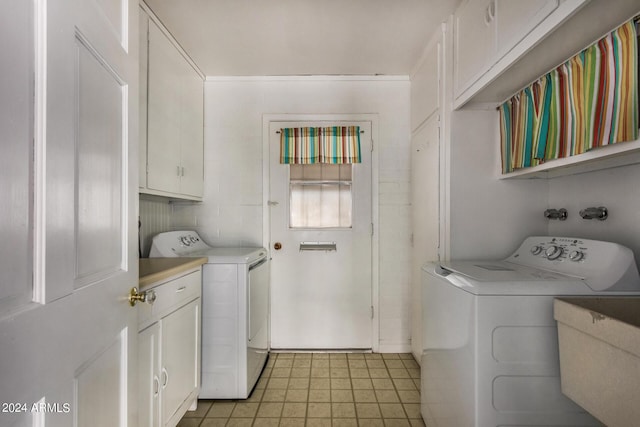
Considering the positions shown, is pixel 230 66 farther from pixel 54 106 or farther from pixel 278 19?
pixel 54 106

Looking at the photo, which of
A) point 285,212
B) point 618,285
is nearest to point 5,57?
point 618,285

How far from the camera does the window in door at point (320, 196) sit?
275cm

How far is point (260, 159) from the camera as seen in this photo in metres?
2.76

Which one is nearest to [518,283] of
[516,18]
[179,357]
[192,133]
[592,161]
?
[592,161]

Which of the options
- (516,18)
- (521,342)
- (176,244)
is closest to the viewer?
(521,342)

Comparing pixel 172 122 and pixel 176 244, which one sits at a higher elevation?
pixel 172 122

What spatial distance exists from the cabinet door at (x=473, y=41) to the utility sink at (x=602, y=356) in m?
1.12

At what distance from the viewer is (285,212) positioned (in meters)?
2.75

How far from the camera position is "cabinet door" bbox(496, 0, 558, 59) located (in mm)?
1129

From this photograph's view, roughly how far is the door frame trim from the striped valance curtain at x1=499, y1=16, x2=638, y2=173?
1149 mm

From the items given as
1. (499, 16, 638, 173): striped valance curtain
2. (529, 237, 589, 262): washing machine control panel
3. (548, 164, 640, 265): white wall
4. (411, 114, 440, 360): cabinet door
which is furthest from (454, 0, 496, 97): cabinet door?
(529, 237, 589, 262): washing machine control panel

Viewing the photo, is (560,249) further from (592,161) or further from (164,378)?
(164,378)

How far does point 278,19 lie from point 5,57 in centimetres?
180

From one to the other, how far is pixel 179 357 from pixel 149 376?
0.30 metres
